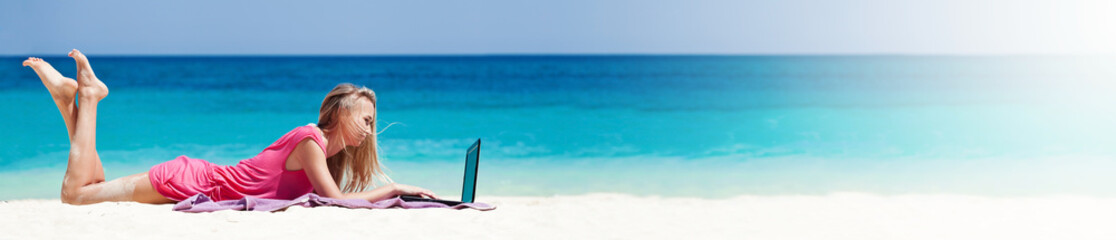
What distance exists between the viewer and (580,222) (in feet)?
13.6

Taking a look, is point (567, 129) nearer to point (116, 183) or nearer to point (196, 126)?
point (196, 126)

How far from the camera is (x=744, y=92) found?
2048cm

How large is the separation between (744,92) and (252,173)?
679 inches

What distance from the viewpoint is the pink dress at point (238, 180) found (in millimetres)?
4250

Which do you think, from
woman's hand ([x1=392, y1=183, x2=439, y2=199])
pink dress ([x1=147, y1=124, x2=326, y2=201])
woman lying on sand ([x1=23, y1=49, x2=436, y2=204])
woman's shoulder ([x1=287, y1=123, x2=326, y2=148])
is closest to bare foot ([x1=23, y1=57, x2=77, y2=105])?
woman lying on sand ([x1=23, y1=49, x2=436, y2=204])

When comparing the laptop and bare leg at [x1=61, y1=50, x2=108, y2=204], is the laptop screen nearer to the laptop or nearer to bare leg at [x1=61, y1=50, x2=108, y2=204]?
the laptop

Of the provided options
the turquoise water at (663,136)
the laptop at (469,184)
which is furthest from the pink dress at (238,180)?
the turquoise water at (663,136)

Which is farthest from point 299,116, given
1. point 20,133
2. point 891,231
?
point 891,231

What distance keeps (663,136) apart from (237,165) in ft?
23.8

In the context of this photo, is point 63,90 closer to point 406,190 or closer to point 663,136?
point 406,190

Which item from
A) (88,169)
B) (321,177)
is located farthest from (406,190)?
(88,169)

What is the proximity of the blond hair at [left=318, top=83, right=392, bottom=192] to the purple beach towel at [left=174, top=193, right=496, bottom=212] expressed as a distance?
271 mm

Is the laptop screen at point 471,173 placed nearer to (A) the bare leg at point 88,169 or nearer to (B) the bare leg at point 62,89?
(A) the bare leg at point 88,169

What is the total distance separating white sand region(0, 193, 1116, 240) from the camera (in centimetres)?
364
